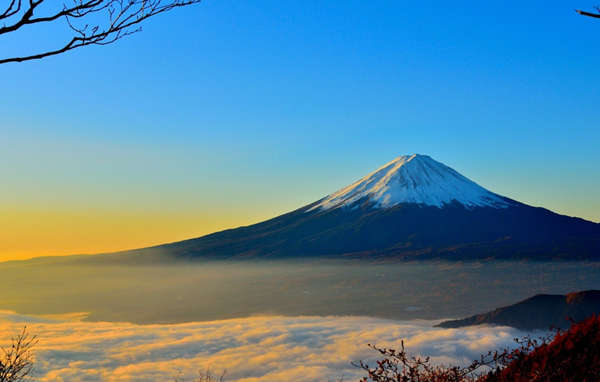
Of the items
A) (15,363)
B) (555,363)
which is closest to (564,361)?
(555,363)

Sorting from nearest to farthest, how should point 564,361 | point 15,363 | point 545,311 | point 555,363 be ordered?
point 564,361
point 555,363
point 15,363
point 545,311

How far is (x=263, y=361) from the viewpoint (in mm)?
140500

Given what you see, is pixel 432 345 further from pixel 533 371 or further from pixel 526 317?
pixel 533 371

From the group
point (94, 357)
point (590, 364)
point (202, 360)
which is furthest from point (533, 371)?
point (94, 357)

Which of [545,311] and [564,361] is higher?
[564,361]

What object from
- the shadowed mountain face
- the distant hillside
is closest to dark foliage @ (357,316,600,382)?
the distant hillside

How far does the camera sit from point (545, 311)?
458 feet

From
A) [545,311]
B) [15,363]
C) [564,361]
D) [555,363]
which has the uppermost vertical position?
[15,363]

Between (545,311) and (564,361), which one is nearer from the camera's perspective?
(564,361)

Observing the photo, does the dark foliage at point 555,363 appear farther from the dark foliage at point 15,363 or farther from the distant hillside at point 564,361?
the dark foliage at point 15,363

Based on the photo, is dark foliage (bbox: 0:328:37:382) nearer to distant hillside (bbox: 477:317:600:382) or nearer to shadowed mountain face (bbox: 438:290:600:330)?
distant hillside (bbox: 477:317:600:382)

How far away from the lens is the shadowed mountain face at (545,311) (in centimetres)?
11694

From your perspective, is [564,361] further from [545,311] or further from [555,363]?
[545,311]

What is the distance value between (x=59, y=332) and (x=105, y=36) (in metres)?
210
